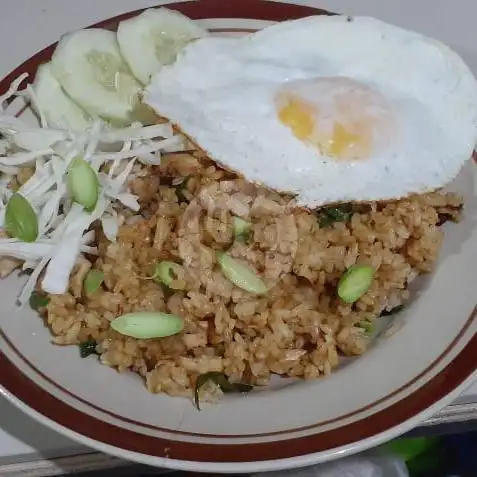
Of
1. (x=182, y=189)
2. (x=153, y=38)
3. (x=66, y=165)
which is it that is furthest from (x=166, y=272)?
(x=153, y=38)

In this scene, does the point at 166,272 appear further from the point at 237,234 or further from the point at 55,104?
the point at 55,104

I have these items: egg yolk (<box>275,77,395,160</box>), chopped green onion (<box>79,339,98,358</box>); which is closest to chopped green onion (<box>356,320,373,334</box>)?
egg yolk (<box>275,77,395,160</box>)

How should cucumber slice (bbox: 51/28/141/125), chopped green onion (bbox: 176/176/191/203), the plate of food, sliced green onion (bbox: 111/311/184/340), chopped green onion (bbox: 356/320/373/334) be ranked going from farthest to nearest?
cucumber slice (bbox: 51/28/141/125), chopped green onion (bbox: 176/176/191/203), chopped green onion (bbox: 356/320/373/334), sliced green onion (bbox: 111/311/184/340), the plate of food

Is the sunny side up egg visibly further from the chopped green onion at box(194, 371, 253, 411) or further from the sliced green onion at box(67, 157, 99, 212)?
the chopped green onion at box(194, 371, 253, 411)

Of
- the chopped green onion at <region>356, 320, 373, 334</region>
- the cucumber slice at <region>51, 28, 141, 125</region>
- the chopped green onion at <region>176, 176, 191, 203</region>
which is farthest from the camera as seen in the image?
the cucumber slice at <region>51, 28, 141, 125</region>

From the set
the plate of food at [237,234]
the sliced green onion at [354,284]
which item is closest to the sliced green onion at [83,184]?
the plate of food at [237,234]

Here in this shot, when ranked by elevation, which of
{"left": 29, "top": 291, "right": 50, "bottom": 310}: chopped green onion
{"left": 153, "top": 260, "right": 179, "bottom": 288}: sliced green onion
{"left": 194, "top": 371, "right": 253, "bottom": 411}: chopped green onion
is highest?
{"left": 29, "top": 291, "right": 50, "bottom": 310}: chopped green onion

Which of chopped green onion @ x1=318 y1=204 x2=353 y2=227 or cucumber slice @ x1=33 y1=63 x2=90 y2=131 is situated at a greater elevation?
cucumber slice @ x1=33 y1=63 x2=90 y2=131
